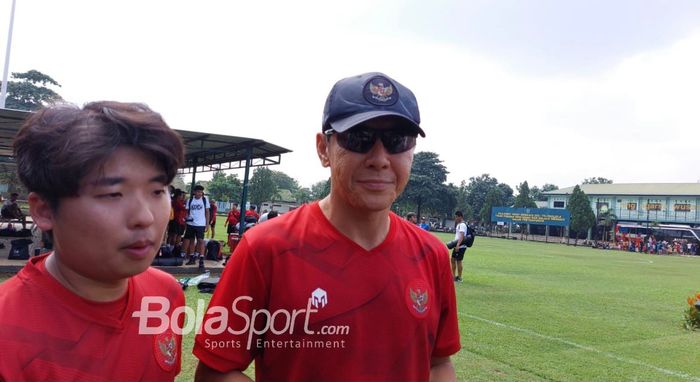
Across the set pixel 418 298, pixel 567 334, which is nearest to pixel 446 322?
pixel 418 298

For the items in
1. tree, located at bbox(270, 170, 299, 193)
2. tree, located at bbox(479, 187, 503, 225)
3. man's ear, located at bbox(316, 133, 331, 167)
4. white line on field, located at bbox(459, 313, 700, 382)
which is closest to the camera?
man's ear, located at bbox(316, 133, 331, 167)

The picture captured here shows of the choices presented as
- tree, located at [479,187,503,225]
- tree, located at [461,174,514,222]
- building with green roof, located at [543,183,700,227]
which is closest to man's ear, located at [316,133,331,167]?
building with green roof, located at [543,183,700,227]

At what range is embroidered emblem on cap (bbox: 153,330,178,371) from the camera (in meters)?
1.57

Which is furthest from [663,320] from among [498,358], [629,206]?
[629,206]

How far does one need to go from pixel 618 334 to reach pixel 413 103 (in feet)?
24.6

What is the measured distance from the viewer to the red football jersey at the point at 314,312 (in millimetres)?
1591

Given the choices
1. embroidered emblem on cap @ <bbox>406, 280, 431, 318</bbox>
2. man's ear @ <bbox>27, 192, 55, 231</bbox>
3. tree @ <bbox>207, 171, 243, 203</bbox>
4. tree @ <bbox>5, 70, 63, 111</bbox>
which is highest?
tree @ <bbox>5, 70, 63, 111</bbox>

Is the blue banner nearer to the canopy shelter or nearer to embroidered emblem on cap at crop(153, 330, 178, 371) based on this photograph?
the canopy shelter

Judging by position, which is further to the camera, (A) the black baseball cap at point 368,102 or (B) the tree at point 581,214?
(B) the tree at point 581,214

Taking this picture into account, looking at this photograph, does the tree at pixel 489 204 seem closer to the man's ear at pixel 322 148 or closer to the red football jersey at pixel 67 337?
the man's ear at pixel 322 148

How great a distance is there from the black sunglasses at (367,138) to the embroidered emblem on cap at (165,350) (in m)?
0.90

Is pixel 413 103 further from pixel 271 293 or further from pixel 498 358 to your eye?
pixel 498 358

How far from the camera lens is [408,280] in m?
1.79

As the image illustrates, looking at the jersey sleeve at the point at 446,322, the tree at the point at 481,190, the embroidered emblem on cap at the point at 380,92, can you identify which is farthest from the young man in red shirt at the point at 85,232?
the tree at the point at 481,190
